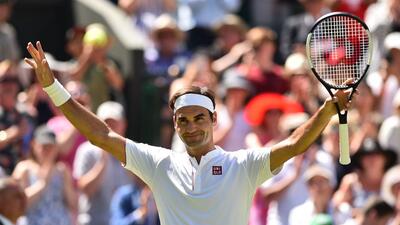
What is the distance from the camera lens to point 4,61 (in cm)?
1241

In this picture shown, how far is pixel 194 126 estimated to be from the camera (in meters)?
6.83

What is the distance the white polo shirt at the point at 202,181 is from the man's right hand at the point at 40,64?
0.56m

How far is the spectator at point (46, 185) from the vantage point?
10492 mm

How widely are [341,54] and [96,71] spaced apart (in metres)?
5.12

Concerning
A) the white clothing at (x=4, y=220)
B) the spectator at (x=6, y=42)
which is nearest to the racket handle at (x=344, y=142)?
the white clothing at (x=4, y=220)

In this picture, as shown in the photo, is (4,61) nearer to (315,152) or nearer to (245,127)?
(245,127)

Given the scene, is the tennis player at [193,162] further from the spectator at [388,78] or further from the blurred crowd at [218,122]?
the spectator at [388,78]

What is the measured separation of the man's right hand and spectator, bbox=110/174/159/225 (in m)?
4.05

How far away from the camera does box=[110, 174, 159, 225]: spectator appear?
35.4 feet

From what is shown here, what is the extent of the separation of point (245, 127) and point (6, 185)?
334 cm

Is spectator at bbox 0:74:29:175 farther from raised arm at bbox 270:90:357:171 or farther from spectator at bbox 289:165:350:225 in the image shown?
raised arm at bbox 270:90:357:171

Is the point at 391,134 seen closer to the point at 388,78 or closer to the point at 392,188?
the point at 392,188

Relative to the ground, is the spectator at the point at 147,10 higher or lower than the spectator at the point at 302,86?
higher

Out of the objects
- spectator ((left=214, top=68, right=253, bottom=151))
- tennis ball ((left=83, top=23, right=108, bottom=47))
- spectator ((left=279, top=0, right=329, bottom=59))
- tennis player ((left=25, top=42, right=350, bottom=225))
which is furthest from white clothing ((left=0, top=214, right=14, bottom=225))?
spectator ((left=279, top=0, right=329, bottom=59))
